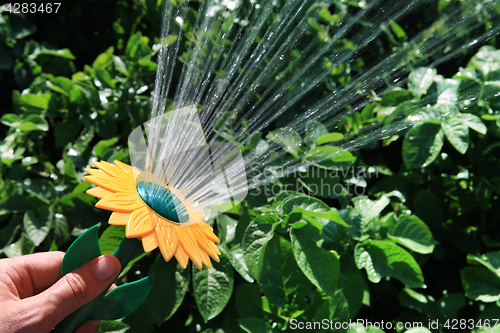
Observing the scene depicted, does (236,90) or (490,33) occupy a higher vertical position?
(236,90)

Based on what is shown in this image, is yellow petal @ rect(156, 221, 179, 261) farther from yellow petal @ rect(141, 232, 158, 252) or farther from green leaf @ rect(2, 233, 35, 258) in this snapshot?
green leaf @ rect(2, 233, 35, 258)

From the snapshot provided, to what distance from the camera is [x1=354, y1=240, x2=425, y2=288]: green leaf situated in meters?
1.10

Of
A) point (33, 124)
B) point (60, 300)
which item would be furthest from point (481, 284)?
point (33, 124)

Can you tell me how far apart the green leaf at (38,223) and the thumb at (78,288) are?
A: 1.86 feet

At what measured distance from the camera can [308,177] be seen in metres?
1.30

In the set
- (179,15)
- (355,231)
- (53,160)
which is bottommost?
(355,231)

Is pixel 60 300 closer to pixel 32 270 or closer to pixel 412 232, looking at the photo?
pixel 32 270

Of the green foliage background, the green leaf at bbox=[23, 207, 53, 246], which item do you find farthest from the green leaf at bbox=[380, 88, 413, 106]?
the green leaf at bbox=[23, 207, 53, 246]

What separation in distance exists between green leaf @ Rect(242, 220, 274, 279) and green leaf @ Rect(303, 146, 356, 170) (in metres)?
0.25

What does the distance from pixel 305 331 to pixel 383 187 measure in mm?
665

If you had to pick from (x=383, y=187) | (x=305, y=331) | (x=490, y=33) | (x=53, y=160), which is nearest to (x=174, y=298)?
(x=305, y=331)

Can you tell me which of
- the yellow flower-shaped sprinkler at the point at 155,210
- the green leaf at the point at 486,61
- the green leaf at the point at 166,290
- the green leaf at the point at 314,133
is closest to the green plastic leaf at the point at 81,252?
the yellow flower-shaped sprinkler at the point at 155,210

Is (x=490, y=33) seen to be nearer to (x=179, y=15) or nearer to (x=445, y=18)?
(x=445, y=18)

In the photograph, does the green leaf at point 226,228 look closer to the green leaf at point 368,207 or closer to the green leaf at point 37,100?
the green leaf at point 368,207
